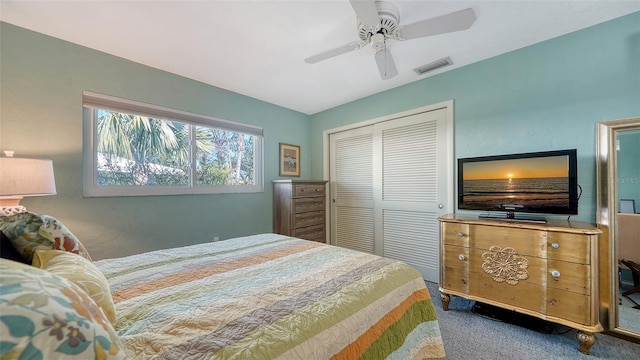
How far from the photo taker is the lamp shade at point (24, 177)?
1.53m

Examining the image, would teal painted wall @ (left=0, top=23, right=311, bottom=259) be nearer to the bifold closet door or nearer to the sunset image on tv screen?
the bifold closet door

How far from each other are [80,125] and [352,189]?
3121 millimetres

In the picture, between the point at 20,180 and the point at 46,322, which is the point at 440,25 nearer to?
the point at 46,322

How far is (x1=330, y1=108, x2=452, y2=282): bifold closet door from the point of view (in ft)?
9.30

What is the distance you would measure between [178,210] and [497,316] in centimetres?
330

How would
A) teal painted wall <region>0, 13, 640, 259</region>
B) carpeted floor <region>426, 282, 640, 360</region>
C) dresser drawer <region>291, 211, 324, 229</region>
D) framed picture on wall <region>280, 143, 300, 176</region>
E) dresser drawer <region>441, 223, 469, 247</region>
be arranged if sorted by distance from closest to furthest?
carpeted floor <region>426, 282, 640, 360</region> → teal painted wall <region>0, 13, 640, 259</region> → dresser drawer <region>441, 223, 469, 247</region> → dresser drawer <region>291, 211, 324, 229</region> → framed picture on wall <region>280, 143, 300, 176</region>

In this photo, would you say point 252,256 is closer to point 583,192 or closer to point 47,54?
point 47,54

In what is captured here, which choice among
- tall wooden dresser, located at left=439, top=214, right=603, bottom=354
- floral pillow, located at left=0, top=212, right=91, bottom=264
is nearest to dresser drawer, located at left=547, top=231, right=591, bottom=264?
tall wooden dresser, located at left=439, top=214, right=603, bottom=354

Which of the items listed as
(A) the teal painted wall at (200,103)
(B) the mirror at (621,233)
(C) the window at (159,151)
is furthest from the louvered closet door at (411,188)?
(C) the window at (159,151)

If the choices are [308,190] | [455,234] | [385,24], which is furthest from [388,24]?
[308,190]

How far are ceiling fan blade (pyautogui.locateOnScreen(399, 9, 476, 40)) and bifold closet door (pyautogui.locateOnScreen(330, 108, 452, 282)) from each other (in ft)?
4.46

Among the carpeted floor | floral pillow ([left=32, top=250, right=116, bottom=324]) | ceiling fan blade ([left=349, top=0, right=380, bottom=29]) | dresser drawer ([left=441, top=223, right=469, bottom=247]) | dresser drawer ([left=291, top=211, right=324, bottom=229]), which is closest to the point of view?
floral pillow ([left=32, top=250, right=116, bottom=324])

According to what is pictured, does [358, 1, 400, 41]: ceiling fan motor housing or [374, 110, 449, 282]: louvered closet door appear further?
[374, 110, 449, 282]: louvered closet door

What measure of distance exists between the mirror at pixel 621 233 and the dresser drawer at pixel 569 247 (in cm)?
39
